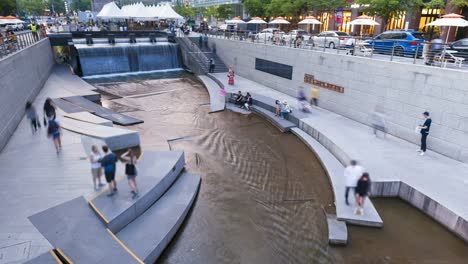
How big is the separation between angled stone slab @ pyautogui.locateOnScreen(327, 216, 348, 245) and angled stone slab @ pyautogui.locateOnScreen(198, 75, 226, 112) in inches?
468

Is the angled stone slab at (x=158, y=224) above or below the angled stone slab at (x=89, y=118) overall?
below

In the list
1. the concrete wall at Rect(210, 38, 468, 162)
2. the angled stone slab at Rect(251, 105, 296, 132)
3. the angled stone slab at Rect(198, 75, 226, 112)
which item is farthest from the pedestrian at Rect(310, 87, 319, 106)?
the angled stone slab at Rect(198, 75, 226, 112)

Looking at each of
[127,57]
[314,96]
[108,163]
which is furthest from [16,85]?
[127,57]

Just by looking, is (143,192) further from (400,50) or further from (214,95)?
(400,50)

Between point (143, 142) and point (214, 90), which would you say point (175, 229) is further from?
point (214, 90)

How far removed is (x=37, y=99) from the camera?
18.2 meters

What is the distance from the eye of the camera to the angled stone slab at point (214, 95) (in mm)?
19819

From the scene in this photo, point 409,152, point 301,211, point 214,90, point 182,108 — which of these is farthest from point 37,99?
point 409,152

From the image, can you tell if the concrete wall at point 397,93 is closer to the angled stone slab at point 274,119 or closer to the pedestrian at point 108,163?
the angled stone slab at point 274,119

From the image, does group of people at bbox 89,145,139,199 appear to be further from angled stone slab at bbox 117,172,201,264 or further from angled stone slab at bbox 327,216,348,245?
angled stone slab at bbox 327,216,348,245

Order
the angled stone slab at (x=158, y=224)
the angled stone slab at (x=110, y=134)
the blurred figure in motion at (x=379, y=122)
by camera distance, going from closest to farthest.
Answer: the angled stone slab at (x=158, y=224)
the angled stone slab at (x=110, y=134)
the blurred figure in motion at (x=379, y=122)

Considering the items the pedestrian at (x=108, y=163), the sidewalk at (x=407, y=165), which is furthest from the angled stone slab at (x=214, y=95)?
the pedestrian at (x=108, y=163)

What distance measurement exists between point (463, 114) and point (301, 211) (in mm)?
7236

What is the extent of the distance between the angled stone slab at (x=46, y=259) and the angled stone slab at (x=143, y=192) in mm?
1291
